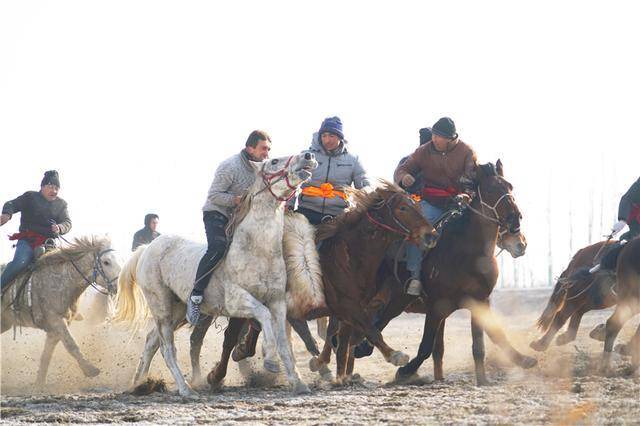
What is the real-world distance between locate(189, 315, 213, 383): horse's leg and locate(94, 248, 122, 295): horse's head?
2771mm

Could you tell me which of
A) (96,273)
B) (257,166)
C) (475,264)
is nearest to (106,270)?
(96,273)

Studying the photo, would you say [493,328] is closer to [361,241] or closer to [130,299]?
[361,241]

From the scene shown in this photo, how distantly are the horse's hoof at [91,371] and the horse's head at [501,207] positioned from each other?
20.6 ft

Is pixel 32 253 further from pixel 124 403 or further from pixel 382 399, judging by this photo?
pixel 382 399

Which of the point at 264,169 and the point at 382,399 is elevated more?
the point at 264,169

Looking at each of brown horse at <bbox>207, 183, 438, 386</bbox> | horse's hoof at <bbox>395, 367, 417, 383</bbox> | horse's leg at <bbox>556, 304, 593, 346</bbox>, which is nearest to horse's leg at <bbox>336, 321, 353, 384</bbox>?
brown horse at <bbox>207, 183, 438, 386</bbox>

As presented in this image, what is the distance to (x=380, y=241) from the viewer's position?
39.4ft

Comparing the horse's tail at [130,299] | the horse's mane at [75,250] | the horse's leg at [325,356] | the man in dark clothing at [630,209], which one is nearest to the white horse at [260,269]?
the horse's tail at [130,299]

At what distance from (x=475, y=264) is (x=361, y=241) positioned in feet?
4.74

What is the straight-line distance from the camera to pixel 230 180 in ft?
40.0

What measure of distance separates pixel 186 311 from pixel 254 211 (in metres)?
2.02

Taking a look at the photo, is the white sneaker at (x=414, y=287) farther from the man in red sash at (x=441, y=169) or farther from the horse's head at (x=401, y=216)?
the horse's head at (x=401, y=216)

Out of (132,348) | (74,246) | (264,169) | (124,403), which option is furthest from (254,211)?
(132,348)

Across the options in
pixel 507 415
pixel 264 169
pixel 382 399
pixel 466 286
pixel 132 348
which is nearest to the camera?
pixel 507 415
